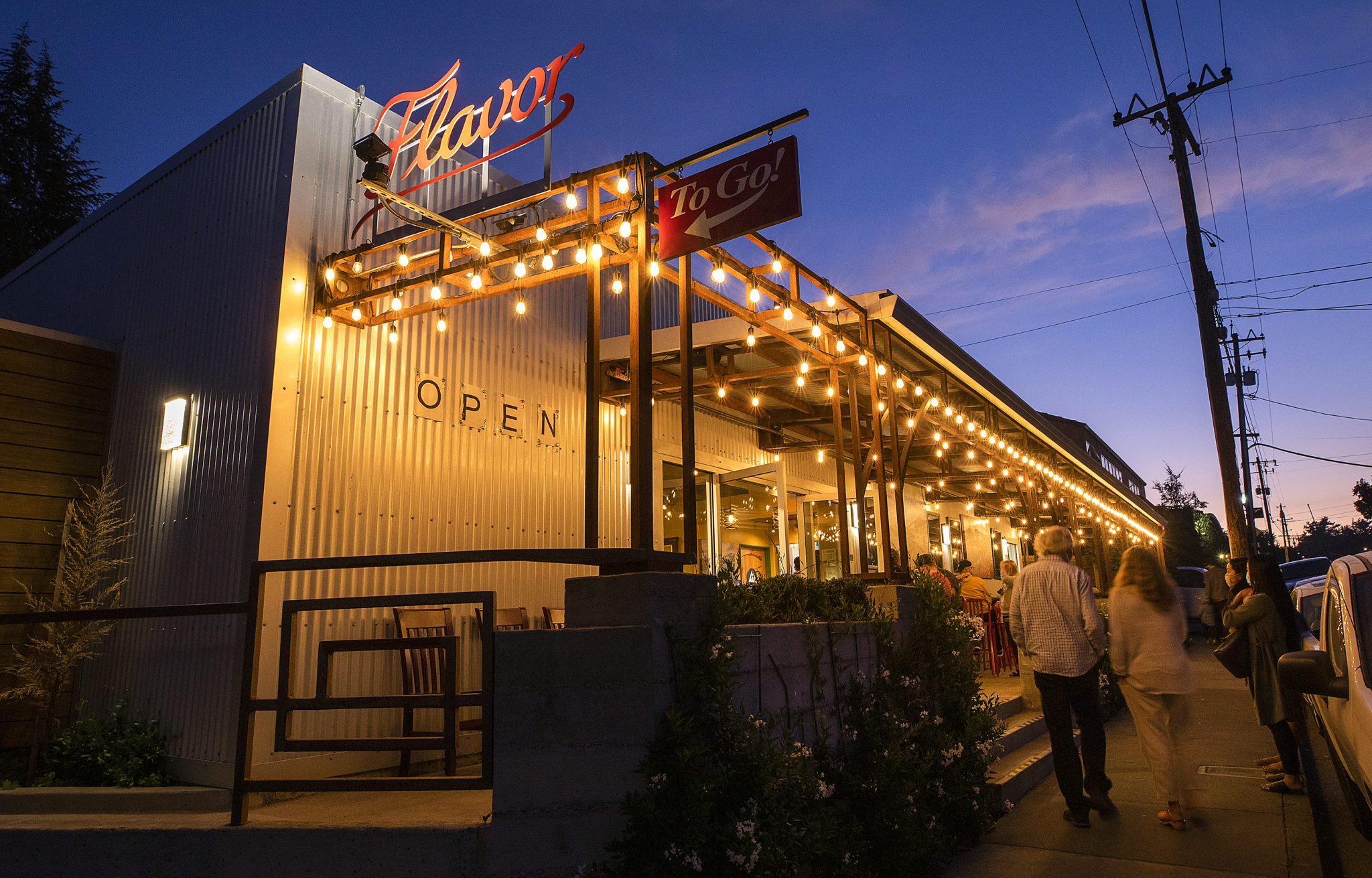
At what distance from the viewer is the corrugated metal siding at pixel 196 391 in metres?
5.95

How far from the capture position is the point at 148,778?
5.73 m

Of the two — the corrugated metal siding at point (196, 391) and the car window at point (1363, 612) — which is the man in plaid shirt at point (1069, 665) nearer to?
the car window at point (1363, 612)

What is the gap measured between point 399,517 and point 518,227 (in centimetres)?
264

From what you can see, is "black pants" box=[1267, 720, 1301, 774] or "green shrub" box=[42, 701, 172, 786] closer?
"black pants" box=[1267, 720, 1301, 774]

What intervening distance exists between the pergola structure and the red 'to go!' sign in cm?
13

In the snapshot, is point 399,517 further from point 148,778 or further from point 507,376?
point 148,778

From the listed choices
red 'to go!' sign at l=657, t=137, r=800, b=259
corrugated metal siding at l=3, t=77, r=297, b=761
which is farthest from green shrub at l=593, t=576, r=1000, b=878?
corrugated metal siding at l=3, t=77, r=297, b=761

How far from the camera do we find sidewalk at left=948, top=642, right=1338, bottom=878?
407 cm

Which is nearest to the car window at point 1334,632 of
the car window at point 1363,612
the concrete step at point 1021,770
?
the car window at point 1363,612

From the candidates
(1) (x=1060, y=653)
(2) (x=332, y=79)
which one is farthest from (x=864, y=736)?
(2) (x=332, y=79)

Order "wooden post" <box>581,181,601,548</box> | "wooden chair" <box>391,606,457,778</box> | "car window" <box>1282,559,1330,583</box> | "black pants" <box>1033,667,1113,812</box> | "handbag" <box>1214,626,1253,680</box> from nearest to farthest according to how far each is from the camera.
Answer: "black pants" <box>1033,667,1113,812</box> → "wooden post" <box>581,181,601,548</box> → "handbag" <box>1214,626,1253,680</box> → "wooden chair" <box>391,606,457,778</box> → "car window" <box>1282,559,1330,583</box>

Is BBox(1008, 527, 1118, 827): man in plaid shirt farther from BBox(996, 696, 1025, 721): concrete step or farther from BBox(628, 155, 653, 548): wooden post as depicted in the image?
BBox(628, 155, 653, 548): wooden post

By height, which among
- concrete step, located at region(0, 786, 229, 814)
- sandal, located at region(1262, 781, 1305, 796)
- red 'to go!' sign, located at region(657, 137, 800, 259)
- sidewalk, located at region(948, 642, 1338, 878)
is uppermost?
red 'to go!' sign, located at region(657, 137, 800, 259)

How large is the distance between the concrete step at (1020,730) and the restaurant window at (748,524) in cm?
442
